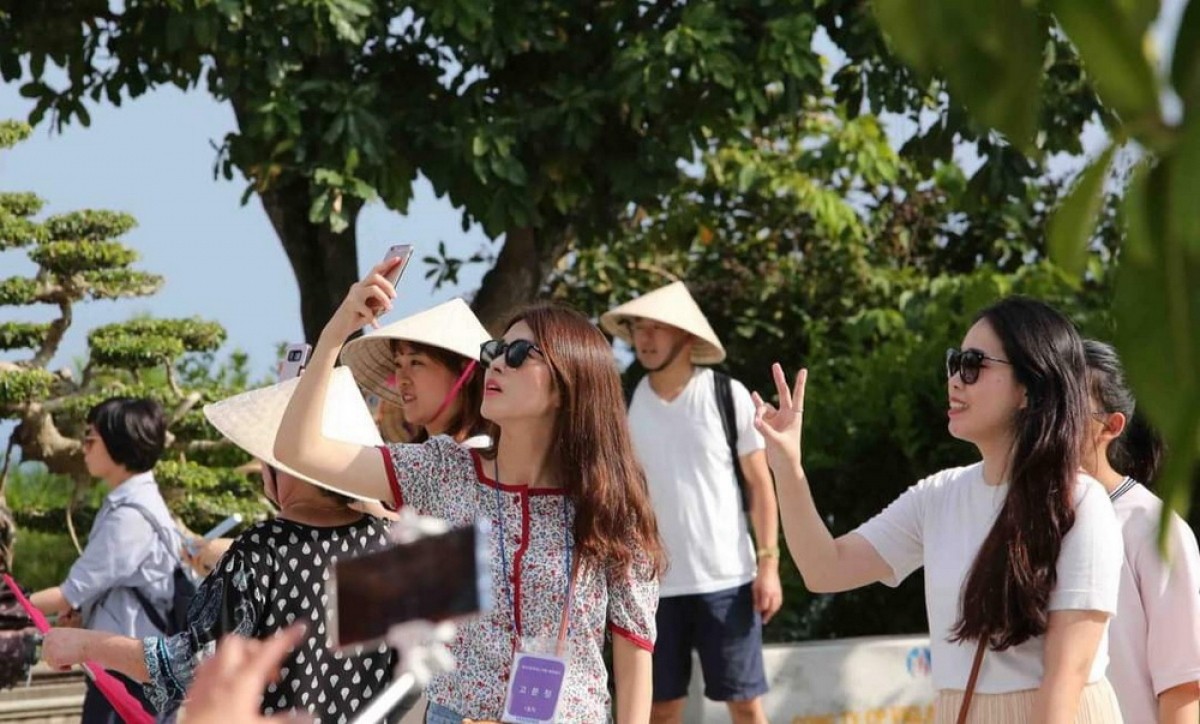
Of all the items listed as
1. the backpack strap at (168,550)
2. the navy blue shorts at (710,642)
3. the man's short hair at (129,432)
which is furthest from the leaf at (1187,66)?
the navy blue shorts at (710,642)

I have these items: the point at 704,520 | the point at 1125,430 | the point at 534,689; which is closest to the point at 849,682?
the point at 704,520

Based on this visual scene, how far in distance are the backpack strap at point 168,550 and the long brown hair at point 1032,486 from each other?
11.6 ft

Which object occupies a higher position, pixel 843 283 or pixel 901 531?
pixel 843 283

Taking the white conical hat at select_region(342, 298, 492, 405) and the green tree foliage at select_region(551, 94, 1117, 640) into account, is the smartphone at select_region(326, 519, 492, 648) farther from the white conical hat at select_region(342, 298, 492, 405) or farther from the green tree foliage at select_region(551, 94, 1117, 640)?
the green tree foliage at select_region(551, 94, 1117, 640)

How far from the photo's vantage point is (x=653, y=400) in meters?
7.14

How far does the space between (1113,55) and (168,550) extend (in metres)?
5.80

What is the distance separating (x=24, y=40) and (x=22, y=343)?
1968 millimetres

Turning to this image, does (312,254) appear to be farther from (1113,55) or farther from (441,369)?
(1113,55)

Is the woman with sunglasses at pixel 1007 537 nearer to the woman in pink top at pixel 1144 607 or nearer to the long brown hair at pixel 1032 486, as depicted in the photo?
the long brown hair at pixel 1032 486

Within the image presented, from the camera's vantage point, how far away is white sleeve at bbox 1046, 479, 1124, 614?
346 centimetres

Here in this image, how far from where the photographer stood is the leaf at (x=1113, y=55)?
93 cm

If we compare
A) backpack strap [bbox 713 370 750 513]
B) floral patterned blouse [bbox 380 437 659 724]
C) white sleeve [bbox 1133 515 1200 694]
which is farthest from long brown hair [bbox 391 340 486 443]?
backpack strap [bbox 713 370 750 513]

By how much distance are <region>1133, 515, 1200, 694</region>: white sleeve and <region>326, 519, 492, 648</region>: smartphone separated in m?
2.42

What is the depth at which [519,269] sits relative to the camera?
9.50 meters
